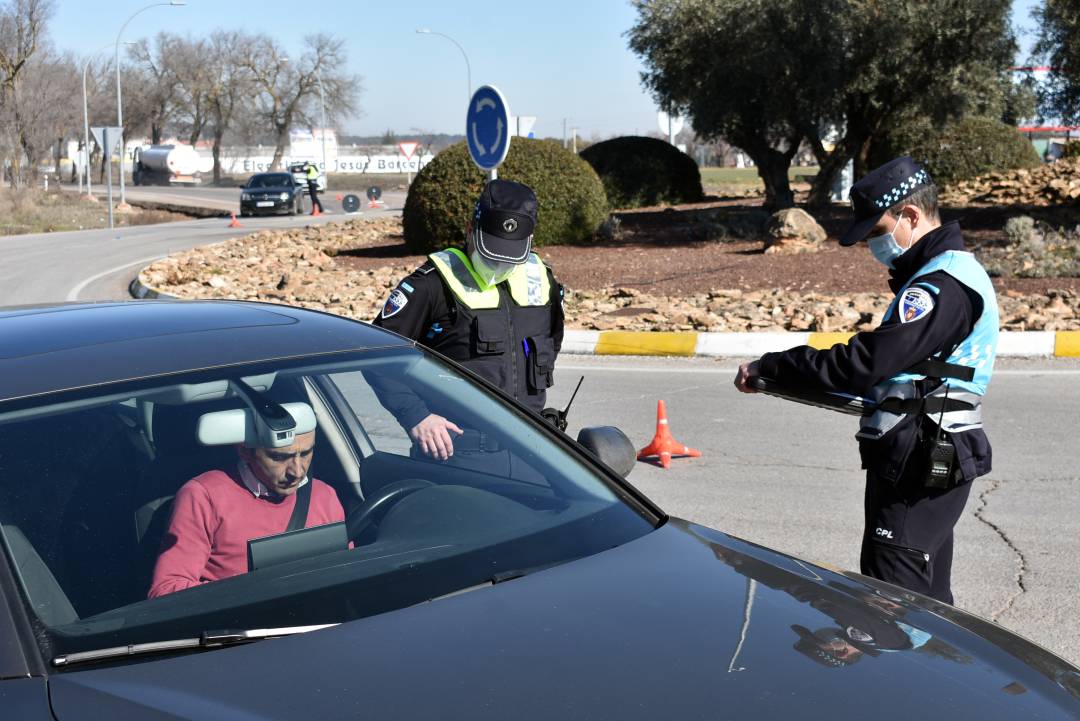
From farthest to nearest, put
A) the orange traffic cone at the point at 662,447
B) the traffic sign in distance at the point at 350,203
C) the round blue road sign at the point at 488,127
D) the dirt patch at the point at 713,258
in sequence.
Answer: the traffic sign in distance at the point at 350,203 → the dirt patch at the point at 713,258 → the round blue road sign at the point at 488,127 → the orange traffic cone at the point at 662,447

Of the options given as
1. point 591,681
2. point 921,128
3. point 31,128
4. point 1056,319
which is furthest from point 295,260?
point 31,128

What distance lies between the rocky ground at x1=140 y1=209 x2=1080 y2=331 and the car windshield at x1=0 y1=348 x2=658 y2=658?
29.6 ft

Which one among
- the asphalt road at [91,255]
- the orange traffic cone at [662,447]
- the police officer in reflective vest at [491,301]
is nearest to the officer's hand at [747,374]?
the police officer in reflective vest at [491,301]

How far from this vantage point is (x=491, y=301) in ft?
14.9

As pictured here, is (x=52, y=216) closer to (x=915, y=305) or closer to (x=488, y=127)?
(x=488, y=127)

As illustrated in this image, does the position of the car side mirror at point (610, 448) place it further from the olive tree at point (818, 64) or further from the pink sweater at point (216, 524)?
the olive tree at point (818, 64)

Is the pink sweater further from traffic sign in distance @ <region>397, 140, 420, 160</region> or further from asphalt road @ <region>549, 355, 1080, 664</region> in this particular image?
traffic sign in distance @ <region>397, 140, 420, 160</region>

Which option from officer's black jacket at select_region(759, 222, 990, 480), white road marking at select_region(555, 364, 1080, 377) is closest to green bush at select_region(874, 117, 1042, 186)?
white road marking at select_region(555, 364, 1080, 377)

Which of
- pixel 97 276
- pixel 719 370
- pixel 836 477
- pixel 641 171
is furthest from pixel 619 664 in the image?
pixel 641 171

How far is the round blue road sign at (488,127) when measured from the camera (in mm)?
11406

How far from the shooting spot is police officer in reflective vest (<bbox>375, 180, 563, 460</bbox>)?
14.5 ft

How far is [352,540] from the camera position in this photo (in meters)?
2.86

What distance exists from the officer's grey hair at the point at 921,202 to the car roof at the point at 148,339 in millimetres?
1466

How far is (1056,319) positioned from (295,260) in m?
12.1
